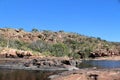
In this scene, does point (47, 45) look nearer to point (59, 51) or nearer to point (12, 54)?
point (59, 51)

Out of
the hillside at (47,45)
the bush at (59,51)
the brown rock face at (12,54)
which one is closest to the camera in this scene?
the brown rock face at (12,54)

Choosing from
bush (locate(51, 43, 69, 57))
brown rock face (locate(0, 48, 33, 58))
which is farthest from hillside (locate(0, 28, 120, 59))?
brown rock face (locate(0, 48, 33, 58))

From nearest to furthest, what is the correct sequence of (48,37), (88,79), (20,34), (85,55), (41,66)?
(88,79) < (41,66) < (85,55) < (20,34) < (48,37)

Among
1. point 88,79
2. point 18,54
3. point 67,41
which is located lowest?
point 88,79

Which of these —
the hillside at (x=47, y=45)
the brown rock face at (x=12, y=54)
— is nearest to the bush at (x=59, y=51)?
the hillside at (x=47, y=45)

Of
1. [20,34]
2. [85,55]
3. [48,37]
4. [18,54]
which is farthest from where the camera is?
[48,37]

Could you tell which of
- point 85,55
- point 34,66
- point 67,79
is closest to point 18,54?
point 34,66

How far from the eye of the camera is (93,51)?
506ft

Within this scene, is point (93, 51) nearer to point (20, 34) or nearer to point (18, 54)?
point (20, 34)

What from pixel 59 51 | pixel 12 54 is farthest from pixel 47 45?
pixel 12 54

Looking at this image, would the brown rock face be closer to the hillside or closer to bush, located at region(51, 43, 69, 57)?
the hillside

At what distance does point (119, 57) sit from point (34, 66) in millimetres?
84829

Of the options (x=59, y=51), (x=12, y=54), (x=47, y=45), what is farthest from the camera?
(x=47, y=45)

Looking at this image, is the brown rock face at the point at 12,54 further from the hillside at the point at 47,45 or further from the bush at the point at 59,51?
the bush at the point at 59,51
